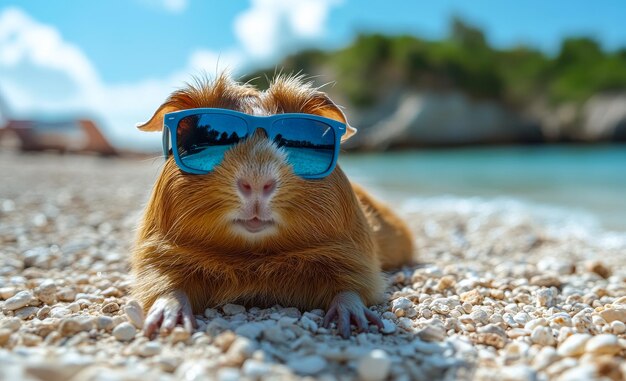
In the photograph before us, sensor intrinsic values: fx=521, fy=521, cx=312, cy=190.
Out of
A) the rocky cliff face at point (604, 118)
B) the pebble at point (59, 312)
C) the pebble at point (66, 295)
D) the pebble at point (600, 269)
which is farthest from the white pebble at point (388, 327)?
the rocky cliff face at point (604, 118)

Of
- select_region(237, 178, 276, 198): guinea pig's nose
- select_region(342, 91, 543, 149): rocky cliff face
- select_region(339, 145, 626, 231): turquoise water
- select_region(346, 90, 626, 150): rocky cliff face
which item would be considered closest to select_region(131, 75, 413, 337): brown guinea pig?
select_region(237, 178, 276, 198): guinea pig's nose

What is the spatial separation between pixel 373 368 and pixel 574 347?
906mm

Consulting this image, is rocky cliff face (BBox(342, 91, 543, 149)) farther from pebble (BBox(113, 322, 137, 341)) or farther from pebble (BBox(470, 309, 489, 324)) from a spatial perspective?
pebble (BBox(113, 322, 137, 341))

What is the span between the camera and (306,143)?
2717 mm

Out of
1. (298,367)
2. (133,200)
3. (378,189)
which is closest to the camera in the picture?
(298,367)

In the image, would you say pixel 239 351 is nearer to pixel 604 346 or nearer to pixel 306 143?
pixel 306 143

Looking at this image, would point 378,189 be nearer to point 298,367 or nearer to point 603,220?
point 603,220

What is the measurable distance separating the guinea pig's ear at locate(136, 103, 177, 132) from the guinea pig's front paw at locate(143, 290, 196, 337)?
39.4 inches

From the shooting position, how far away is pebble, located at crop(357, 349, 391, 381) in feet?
6.09

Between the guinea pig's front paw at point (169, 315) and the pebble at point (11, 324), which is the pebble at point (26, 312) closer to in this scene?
the pebble at point (11, 324)

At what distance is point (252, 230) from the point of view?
99.7 inches

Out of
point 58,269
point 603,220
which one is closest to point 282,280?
point 58,269

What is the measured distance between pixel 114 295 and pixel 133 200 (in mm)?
5267

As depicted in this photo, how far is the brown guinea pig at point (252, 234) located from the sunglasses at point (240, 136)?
0.17ft
